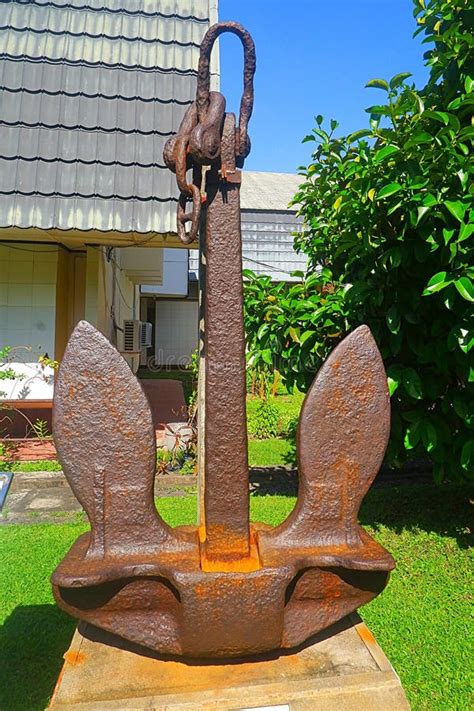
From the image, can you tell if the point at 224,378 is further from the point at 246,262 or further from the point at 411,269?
the point at 246,262

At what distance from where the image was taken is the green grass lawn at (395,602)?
242 cm

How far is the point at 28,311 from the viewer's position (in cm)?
554

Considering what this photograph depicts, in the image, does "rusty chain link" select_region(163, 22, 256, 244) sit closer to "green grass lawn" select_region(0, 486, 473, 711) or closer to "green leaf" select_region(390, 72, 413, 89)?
"green leaf" select_region(390, 72, 413, 89)

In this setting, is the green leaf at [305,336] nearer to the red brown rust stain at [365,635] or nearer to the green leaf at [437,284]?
the green leaf at [437,284]

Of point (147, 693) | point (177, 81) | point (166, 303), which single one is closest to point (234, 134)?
point (147, 693)

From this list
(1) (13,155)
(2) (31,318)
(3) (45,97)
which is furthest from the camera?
(2) (31,318)

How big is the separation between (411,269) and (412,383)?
2.42 ft

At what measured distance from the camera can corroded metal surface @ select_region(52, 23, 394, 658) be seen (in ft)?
4.60

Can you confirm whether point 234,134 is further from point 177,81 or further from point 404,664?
point 177,81

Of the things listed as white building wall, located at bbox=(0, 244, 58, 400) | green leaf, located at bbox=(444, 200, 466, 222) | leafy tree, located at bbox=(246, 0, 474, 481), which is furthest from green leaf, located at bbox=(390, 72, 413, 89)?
white building wall, located at bbox=(0, 244, 58, 400)

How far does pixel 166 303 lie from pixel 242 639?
17.6 meters

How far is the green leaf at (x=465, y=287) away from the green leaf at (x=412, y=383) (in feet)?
2.49

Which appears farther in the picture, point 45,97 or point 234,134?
point 45,97

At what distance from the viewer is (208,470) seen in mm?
1511
